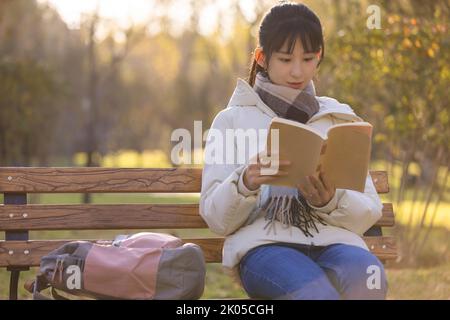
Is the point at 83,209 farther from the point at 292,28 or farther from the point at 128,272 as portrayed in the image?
the point at 292,28

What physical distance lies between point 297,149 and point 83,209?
1317 millimetres

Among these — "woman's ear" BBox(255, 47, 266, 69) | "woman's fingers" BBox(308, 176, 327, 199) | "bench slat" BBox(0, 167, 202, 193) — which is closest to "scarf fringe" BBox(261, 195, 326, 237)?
"woman's fingers" BBox(308, 176, 327, 199)

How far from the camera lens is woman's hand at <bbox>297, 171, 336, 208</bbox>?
10.4 feet

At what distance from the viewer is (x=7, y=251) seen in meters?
3.83

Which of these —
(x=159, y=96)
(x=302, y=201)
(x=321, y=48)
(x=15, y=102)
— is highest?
(x=321, y=48)

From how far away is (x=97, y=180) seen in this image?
13.0 feet

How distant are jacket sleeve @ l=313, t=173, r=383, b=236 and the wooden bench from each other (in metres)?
0.77

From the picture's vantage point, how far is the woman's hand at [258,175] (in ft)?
10.1

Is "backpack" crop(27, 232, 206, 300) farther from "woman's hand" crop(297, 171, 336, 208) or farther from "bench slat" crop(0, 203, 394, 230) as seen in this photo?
"bench slat" crop(0, 203, 394, 230)

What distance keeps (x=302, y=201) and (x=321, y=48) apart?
645 mm

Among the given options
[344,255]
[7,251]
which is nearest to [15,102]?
[7,251]

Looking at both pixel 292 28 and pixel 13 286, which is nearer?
pixel 292 28

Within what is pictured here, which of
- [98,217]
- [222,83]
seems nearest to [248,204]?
[98,217]
